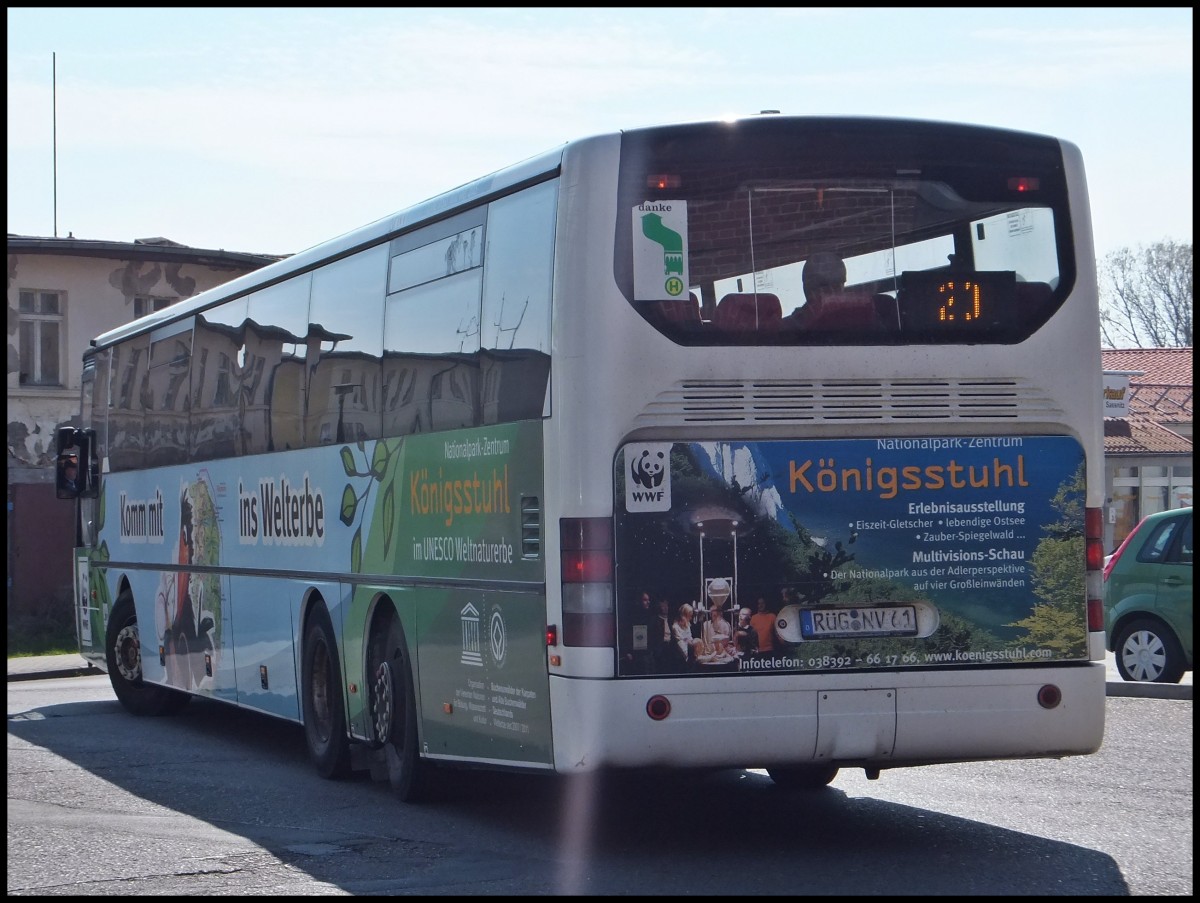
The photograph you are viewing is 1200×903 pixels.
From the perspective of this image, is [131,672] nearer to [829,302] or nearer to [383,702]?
[383,702]

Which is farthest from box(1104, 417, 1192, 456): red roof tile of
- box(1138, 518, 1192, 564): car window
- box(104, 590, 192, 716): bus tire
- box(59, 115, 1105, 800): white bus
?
box(59, 115, 1105, 800): white bus

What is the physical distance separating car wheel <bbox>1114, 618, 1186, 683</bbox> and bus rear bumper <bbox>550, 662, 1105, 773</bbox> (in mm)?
8965

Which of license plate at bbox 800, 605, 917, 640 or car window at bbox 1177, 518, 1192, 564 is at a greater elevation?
car window at bbox 1177, 518, 1192, 564

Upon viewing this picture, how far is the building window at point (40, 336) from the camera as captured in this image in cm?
3406

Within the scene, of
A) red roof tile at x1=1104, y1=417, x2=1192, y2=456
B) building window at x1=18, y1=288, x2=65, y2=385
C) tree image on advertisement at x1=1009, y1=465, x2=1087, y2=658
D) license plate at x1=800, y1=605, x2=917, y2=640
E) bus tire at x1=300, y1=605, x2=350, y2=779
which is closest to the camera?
license plate at x1=800, y1=605, x2=917, y2=640

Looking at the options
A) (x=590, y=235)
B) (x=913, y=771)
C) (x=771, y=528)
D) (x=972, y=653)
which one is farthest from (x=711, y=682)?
(x=913, y=771)

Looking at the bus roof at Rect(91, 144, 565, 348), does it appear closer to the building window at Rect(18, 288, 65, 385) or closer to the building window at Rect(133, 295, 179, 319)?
the building window at Rect(18, 288, 65, 385)

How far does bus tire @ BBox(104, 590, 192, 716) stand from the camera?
17.4 meters

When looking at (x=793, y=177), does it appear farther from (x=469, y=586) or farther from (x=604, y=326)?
(x=469, y=586)

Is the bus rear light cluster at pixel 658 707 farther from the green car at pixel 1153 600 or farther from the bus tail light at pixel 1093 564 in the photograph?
the green car at pixel 1153 600

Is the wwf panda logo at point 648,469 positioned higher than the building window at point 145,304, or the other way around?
the building window at point 145,304

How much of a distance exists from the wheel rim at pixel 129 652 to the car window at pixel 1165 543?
959 centimetres

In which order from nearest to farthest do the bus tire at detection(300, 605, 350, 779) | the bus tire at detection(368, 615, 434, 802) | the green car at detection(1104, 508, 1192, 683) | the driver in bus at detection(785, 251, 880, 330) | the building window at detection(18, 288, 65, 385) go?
the driver in bus at detection(785, 251, 880, 330) < the bus tire at detection(368, 615, 434, 802) < the bus tire at detection(300, 605, 350, 779) < the green car at detection(1104, 508, 1192, 683) < the building window at detection(18, 288, 65, 385)

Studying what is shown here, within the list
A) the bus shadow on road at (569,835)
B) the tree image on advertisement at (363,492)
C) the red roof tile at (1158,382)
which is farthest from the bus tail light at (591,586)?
the red roof tile at (1158,382)
